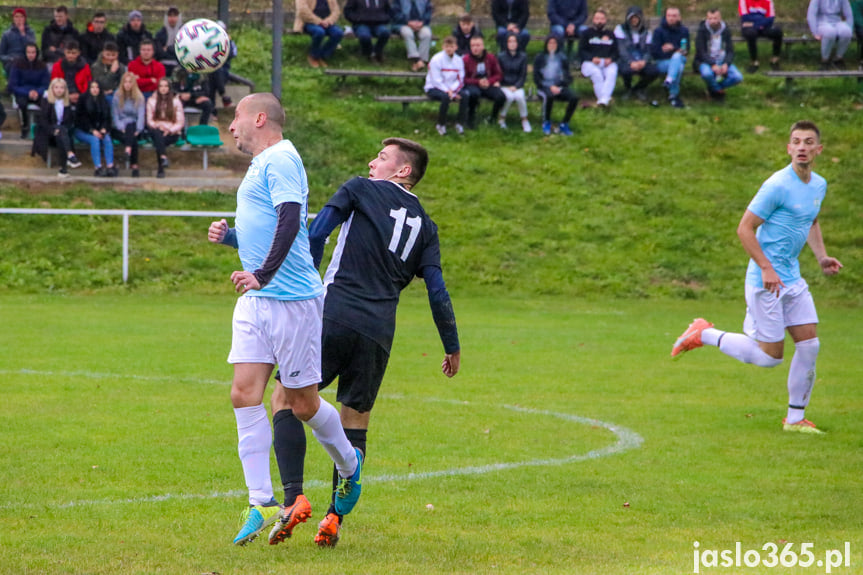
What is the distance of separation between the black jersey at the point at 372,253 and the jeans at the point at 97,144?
16531mm

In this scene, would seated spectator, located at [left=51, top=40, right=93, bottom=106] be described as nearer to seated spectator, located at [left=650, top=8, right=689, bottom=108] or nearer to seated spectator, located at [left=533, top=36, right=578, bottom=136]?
seated spectator, located at [left=533, top=36, right=578, bottom=136]

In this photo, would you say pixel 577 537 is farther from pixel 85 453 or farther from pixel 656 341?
pixel 656 341

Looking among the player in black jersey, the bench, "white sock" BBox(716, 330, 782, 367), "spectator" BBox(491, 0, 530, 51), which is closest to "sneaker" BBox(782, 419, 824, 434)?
"white sock" BBox(716, 330, 782, 367)

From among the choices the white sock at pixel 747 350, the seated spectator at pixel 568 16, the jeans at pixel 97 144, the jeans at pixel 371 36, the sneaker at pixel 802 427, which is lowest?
the sneaker at pixel 802 427

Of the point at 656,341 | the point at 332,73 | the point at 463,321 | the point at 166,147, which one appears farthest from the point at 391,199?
the point at 332,73

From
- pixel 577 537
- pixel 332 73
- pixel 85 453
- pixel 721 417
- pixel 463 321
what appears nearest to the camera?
pixel 577 537

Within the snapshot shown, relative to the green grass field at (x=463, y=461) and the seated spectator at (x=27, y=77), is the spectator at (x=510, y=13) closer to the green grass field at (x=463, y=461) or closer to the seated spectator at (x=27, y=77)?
the seated spectator at (x=27, y=77)

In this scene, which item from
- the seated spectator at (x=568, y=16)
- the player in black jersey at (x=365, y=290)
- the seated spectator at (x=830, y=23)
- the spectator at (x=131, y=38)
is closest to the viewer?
the player in black jersey at (x=365, y=290)

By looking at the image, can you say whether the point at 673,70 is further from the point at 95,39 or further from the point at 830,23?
the point at 95,39

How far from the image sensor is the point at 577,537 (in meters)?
6.17

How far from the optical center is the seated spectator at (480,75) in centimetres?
2467

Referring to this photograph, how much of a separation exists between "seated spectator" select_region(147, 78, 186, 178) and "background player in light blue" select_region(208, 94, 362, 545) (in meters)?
16.4

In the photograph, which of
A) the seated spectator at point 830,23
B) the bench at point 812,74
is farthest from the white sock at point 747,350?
the seated spectator at point 830,23

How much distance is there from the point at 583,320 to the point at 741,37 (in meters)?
15.5
